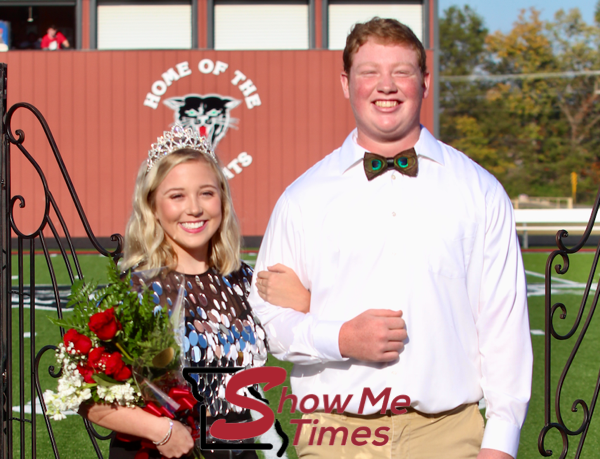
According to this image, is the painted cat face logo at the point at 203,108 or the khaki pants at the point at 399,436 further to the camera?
the painted cat face logo at the point at 203,108

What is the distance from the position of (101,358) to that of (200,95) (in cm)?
1508

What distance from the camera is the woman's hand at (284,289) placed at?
6.92 ft

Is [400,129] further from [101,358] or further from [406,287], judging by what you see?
[101,358]

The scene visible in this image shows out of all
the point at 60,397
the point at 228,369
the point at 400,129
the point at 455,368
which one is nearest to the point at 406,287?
the point at 455,368

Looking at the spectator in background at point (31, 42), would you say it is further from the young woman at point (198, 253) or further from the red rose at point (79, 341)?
the red rose at point (79, 341)

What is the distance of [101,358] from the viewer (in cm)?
195

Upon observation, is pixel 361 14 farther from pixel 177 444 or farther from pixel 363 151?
pixel 177 444

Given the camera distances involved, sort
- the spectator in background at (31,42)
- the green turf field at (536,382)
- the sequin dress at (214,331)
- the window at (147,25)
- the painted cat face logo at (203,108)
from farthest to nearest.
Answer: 1. the spectator in background at (31,42)
2. the window at (147,25)
3. the painted cat face logo at (203,108)
4. the green turf field at (536,382)
5. the sequin dress at (214,331)

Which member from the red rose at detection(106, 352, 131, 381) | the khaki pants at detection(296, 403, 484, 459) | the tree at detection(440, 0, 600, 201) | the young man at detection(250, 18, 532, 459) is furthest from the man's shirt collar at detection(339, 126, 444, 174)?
the tree at detection(440, 0, 600, 201)

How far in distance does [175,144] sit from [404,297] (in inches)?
41.5

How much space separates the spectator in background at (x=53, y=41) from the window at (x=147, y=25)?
102cm

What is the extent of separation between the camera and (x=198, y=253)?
257cm

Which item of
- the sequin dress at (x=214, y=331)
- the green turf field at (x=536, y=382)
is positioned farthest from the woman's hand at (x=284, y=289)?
the green turf field at (x=536, y=382)

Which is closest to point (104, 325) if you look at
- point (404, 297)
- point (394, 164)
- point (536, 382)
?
point (404, 297)
